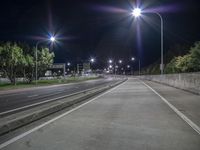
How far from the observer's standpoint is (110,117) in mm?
11602

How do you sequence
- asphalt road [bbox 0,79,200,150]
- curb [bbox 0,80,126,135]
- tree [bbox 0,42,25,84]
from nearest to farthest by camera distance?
asphalt road [bbox 0,79,200,150] < curb [bbox 0,80,126,135] < tree [bbox 0,42,25,84]

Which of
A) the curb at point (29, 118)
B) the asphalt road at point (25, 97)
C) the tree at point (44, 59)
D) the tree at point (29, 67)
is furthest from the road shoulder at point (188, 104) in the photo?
the tree at point (44, 59)

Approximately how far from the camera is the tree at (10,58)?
5415cm

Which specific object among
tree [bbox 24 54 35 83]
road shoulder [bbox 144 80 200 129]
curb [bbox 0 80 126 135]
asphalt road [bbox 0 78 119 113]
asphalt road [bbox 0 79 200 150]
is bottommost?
Result: asphalt road [bbox 0 78 119 113]

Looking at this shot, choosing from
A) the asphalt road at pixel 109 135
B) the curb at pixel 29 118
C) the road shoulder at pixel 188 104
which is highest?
the curb at pixel 29 118

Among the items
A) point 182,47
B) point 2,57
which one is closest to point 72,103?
point 2,57

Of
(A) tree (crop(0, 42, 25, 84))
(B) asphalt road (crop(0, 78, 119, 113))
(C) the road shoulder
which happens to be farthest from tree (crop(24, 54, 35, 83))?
(C) the road shoulder

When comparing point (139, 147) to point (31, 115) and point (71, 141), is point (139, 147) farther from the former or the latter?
point (31, 115)

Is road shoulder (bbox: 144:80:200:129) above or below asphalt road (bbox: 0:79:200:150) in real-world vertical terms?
below

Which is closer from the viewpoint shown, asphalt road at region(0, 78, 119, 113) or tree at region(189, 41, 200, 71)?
asphalt road at region(0, 78, 119, 113)

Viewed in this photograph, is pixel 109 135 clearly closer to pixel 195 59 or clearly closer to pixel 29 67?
pixel 195 59

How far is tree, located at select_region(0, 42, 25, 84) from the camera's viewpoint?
54.1 m

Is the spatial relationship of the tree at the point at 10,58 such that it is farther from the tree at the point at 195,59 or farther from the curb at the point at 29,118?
the curb at the point at 29,118

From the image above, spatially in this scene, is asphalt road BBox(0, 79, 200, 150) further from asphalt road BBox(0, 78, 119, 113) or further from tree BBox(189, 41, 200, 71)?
tree BBox(189, 41, 200, 71)
